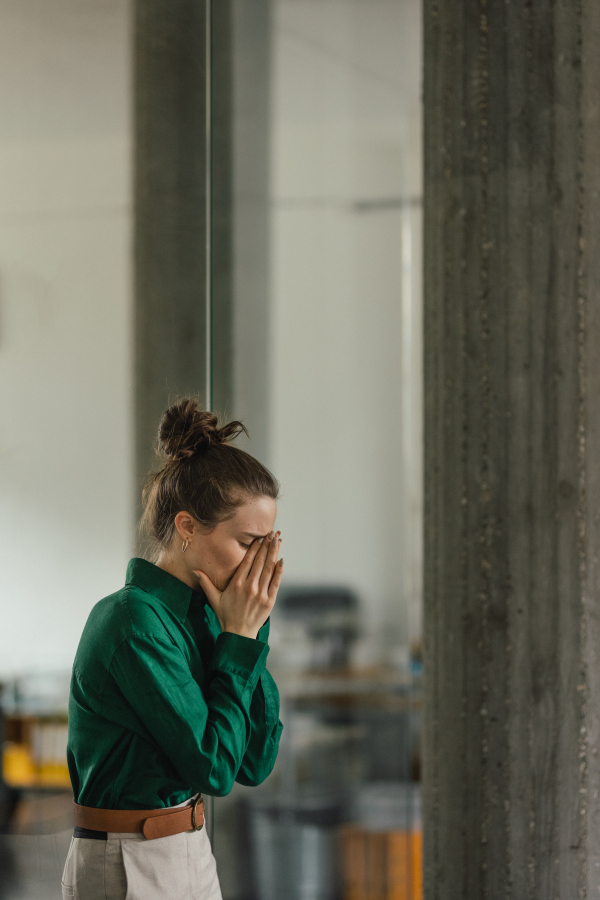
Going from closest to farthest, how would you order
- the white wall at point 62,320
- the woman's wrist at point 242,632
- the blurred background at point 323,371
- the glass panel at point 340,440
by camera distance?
the woman's wrist at point 242,632 → the white wall at point 62,320 → the blurred background at point 323,371 → the glass panel at point 340,440

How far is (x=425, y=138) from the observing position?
160 cm

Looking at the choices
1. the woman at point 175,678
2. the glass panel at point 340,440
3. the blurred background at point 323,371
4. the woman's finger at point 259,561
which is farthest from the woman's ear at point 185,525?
the glass panel at point 340,440

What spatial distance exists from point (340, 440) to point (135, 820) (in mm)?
1605

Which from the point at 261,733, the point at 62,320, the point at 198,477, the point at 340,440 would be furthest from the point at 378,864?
the point at 62,320

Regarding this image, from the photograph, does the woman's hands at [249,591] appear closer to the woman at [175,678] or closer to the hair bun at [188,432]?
the woman at [175,678]

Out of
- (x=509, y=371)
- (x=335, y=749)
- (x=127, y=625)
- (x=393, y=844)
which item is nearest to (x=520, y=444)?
(x=509, y=371)

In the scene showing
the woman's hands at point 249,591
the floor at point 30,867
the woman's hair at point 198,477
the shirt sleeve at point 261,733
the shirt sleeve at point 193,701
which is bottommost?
the floor at point 30,867

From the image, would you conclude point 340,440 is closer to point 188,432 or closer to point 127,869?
point 188,432

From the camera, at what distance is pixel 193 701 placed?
1.17 meters

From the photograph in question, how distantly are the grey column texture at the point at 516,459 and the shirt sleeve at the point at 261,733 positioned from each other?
34 cm

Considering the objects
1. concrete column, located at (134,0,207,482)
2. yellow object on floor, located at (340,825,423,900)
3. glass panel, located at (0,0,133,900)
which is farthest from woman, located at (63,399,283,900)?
yellow object on floor, located at (340,825,423,900)

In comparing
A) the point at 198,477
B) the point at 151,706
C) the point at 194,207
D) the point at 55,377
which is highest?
the point at 194,207

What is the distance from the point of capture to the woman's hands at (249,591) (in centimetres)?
126

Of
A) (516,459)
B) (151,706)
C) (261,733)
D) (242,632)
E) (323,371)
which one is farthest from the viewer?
(323,371)
